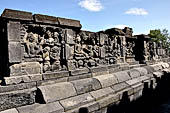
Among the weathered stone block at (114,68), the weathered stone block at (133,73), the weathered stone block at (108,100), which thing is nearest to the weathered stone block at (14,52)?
the weathered stone block at (108,100)

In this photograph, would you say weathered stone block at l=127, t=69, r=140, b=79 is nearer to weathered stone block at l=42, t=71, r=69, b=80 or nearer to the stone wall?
the stone wall

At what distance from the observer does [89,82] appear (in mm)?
3852

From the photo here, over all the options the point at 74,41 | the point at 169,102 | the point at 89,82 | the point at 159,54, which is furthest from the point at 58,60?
the point at 159,54

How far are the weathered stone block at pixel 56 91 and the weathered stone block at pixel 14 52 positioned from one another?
0.71 m

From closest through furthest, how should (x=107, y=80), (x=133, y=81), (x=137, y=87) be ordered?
(x=107, y=80) < (x=137, y=87) < (x=133, y=81)

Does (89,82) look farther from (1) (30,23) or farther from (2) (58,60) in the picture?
(1) (30,23)

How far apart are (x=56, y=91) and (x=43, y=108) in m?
0.49

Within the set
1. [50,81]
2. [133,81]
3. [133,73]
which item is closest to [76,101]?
[50,81]

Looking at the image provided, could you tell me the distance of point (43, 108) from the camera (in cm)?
275

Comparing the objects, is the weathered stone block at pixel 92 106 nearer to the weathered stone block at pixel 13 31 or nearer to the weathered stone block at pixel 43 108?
the weathered stone block at pixel 43 108

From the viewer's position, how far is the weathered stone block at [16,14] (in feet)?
9.19

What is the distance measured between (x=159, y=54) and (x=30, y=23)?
7693 mm

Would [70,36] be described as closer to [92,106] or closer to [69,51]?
[69,51]

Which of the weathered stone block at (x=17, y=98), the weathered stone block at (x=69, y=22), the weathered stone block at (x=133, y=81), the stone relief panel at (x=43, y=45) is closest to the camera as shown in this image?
the weathered stone block at (x=17, y=98)
